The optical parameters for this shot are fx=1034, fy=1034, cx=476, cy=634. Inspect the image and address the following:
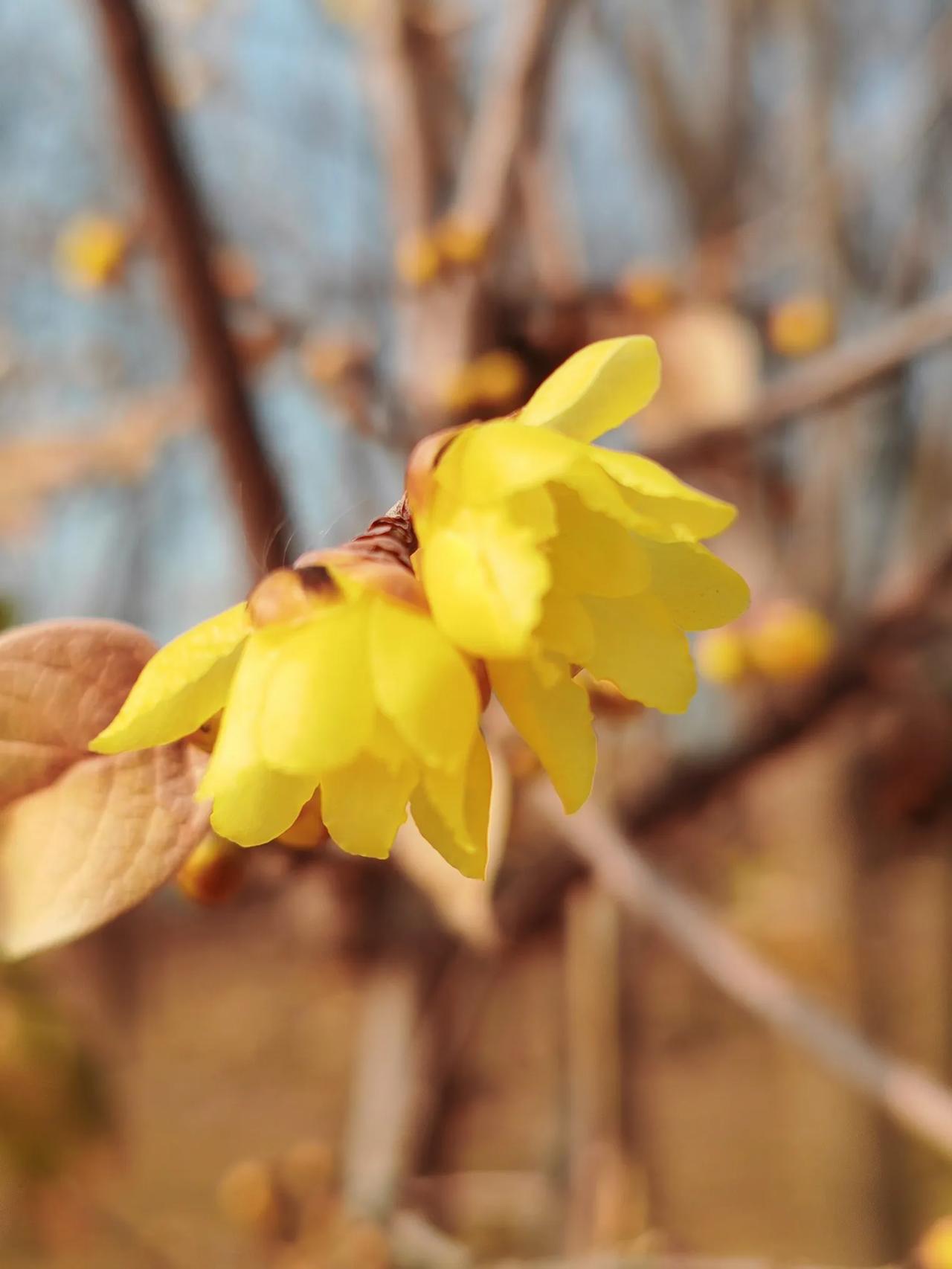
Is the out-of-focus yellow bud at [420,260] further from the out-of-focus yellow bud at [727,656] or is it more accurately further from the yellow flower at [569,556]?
the yellow flower at [569,556]

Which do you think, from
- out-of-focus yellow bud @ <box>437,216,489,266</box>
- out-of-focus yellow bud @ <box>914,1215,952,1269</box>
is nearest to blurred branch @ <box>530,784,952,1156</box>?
out-of-focus yellow bud @ <box>914,1215,952,1269</box>

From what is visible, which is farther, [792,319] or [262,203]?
[262,203]

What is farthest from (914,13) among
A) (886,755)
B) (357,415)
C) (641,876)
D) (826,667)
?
(641,876)

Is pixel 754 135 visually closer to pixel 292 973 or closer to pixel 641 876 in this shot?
pixel 641 876

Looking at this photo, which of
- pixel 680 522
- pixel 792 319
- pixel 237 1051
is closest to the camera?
pixel 680 522

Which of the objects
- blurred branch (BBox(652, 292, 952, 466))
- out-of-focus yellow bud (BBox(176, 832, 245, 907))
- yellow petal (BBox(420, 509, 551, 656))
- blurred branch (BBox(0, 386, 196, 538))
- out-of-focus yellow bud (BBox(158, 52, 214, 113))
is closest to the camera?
yellow petal (BBox(420, 509, 551, 656))

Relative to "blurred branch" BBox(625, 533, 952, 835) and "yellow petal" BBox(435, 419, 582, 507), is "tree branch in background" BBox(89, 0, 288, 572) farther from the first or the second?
"blurred branch" BBox(625, 533, 952, 835)
